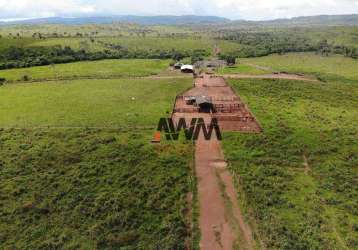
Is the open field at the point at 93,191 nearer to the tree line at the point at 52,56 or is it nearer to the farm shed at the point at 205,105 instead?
the farm shed at the point at 205,105

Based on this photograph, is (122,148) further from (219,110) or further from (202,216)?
(219,110)

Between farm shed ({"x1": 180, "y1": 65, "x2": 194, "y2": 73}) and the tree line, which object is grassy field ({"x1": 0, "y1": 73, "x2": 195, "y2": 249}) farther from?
the tree line

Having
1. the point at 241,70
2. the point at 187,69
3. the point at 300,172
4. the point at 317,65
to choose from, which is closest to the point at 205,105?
the point at 300,172

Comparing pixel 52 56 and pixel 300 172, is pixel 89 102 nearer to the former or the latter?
pixel 300 172

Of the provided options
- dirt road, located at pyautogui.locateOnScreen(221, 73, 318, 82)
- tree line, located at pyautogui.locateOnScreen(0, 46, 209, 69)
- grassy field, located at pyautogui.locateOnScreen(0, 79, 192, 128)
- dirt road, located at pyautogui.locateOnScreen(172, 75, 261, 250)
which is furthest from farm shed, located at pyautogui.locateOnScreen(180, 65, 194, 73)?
dirt road, located at pyautogui.locateOnScreen(172, 75, 261, 250)

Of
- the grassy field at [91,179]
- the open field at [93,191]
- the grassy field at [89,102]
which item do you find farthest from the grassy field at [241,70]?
the open field at [93,191]

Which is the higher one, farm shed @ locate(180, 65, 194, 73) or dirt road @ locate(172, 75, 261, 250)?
farm shed @ locate(180, 65, 194, 73)
